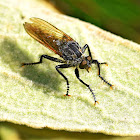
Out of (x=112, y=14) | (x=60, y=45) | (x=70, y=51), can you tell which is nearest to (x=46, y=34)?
(x=60, y=45)

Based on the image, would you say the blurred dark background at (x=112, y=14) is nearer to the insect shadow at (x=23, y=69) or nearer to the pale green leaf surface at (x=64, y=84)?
the pale green leaf surface at (x=64, y=84)

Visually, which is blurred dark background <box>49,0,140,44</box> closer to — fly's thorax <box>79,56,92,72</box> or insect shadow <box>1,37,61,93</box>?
fly's thorax <box>79,56,92,72</box>

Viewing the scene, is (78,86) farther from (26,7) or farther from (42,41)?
(26,7)

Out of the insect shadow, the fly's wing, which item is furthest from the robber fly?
the insect shadow

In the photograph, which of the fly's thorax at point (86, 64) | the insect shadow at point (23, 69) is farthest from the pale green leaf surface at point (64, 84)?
the fly's thorax at point (86, 64)

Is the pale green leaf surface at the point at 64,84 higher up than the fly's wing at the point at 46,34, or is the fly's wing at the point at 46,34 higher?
the fly's wing at the point at 46,34

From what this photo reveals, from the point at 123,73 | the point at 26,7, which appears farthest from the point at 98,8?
the point at 123,73
